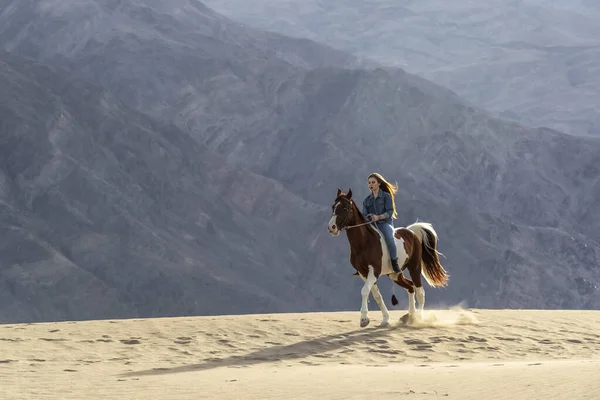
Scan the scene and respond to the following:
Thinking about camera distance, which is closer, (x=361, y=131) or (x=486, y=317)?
(x=486, y=317)

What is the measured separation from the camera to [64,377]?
13.1 m

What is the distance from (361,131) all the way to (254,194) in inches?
760

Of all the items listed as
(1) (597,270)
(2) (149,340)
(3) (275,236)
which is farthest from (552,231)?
(2) (149,340)

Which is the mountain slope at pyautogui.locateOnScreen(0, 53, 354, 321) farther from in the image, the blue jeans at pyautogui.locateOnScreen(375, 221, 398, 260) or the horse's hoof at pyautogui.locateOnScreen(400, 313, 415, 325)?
the blue jeans at pyautogui.locateOnScreen(375, 221, 398, 260)

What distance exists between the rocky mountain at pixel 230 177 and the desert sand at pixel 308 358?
5096 centimetres

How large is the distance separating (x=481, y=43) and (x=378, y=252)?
6520 inches

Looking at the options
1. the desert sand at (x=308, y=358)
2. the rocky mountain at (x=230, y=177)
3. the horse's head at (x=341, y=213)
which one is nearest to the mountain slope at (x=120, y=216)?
the rocky mountain at (x=230, y=177)

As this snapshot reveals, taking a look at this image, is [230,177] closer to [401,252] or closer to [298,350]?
[401,252]

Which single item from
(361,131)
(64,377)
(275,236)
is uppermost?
(361,131)

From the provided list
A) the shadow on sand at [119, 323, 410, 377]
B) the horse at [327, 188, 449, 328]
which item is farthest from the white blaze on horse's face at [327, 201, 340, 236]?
the shadow on sand at [119, 323, 410, 377]

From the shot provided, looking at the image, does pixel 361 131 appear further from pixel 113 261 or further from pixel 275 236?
pixel 113 261

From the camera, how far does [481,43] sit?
584 feet

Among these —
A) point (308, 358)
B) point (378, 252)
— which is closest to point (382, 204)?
point (378, 252)

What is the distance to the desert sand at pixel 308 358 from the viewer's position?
37.9 ft
